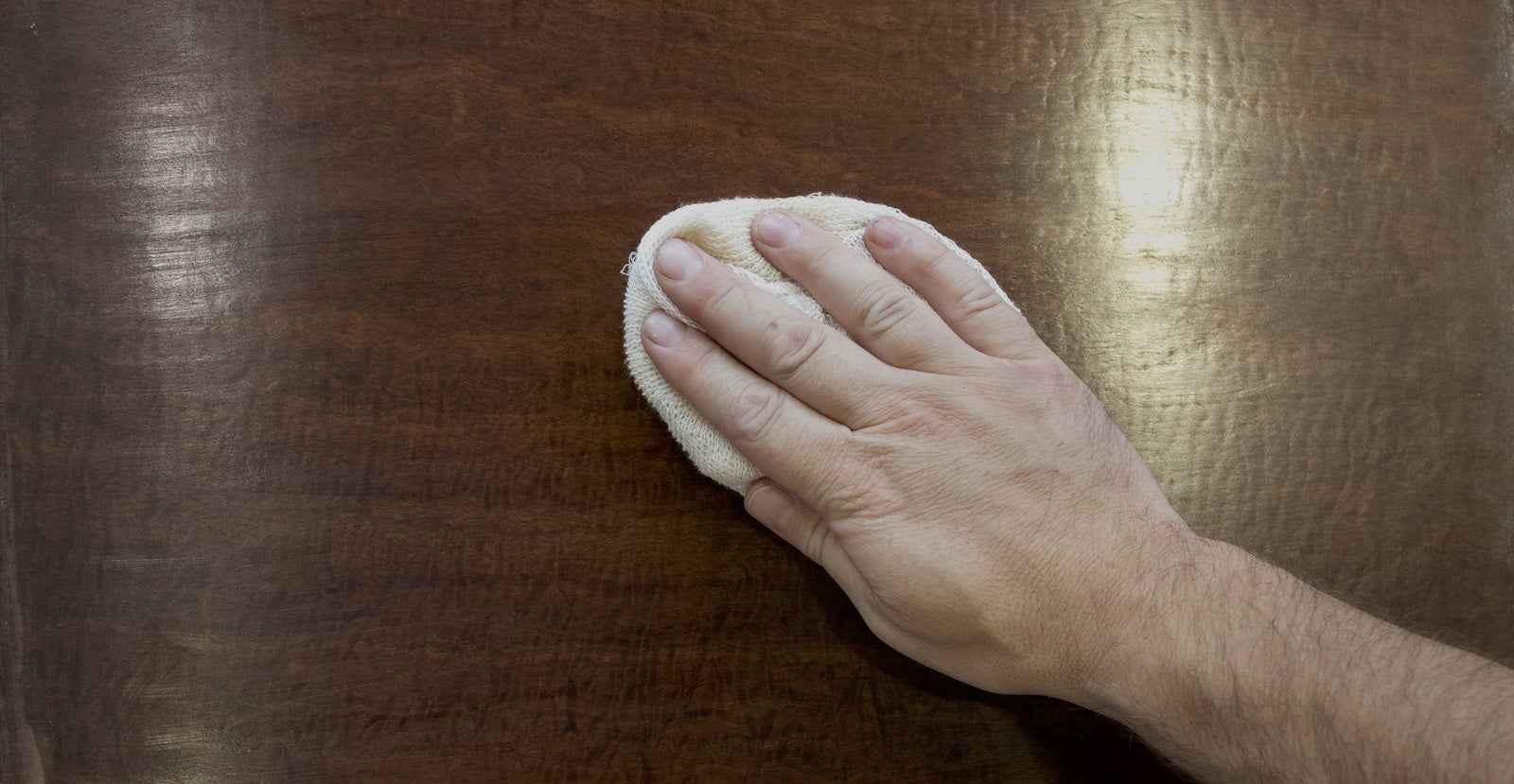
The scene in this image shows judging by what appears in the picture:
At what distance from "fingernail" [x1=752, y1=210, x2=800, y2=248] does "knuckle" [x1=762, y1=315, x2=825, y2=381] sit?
0.06 metres

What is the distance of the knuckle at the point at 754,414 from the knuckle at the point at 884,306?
0.08m

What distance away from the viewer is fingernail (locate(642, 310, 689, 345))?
542 mm

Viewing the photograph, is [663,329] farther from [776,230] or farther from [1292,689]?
[1292,689]

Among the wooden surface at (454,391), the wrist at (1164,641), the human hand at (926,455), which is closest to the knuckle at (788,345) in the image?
the human hand at (926,455)

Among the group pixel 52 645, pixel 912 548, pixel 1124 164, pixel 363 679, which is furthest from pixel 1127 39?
pixel 52 645

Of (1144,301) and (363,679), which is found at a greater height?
(1144,301)

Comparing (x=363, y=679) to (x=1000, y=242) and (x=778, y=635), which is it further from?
(x=1000, y=242)

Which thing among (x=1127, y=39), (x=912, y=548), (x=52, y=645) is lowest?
(x=52, y=645)

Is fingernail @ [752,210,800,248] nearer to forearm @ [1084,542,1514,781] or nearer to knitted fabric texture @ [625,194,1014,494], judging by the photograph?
knitted fabric texture @ [625,194,1014,494]

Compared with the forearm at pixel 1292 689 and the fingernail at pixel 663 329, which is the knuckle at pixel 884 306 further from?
the forearm at pixel 1292 689

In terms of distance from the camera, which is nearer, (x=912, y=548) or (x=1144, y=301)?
(x=912, y=548)

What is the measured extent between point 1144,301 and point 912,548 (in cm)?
28

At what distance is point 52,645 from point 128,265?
9.9 inches

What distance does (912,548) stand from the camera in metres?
0.51
